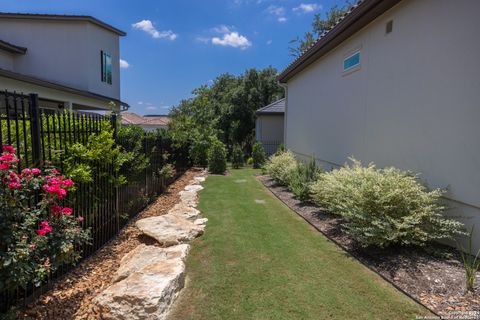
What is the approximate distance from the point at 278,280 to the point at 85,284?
2395 millimetres

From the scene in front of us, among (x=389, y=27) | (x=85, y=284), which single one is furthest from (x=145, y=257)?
(x=389, y=27)

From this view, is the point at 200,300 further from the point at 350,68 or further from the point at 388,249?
the point at 350,68

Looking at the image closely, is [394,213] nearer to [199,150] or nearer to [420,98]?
[420,98]

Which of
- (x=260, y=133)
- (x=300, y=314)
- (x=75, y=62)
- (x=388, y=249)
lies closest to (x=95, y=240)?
(x=300, y=314)

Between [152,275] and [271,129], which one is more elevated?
[271,129]

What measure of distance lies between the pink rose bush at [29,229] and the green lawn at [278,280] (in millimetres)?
1315

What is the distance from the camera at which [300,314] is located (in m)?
2.94

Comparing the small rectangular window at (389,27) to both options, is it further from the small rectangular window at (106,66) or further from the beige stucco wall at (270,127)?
the small rectangular window at (106,66)

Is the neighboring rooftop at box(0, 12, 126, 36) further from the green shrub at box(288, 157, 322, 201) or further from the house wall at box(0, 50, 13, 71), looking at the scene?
the green shrub at box(288, 157, 322, 201)

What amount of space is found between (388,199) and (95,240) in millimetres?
4433

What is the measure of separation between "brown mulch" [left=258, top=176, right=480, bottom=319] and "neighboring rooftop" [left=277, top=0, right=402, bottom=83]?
4406mm

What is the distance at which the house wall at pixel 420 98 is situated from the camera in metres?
3.97

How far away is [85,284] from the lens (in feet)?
11.8

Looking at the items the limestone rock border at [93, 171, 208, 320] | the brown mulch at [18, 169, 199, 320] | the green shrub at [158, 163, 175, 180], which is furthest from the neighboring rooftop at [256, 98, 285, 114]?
the brown mulch at [18, 169, 199, 320]
